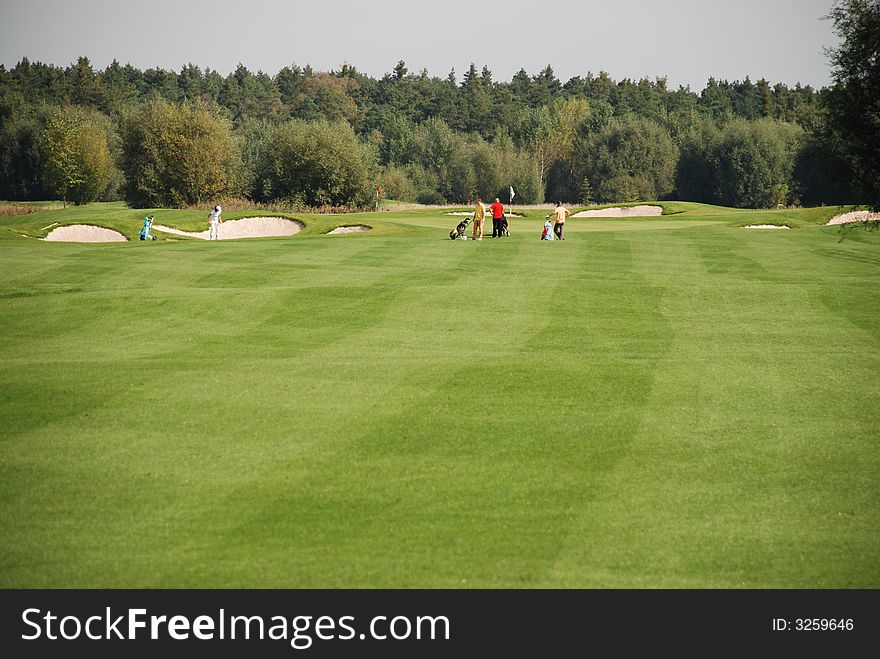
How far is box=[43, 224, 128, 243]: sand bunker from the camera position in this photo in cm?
5154

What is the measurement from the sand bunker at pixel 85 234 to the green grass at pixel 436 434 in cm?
2614

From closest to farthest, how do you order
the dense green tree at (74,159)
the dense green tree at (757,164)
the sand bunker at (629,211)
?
the sand bunker at (629,211) < the dense green tree at (74,159) < the dense green tree at (757,164)

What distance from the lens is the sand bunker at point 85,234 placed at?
51.5 metres

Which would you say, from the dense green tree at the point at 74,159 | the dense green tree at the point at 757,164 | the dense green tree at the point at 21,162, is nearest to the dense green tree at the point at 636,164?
the dense green tree at the point at 757,164

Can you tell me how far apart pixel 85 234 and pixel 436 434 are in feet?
147

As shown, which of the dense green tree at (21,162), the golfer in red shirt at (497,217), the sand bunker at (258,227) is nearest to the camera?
the golfer in red shirt at (497,217)

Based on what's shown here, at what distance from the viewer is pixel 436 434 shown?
42.8ft

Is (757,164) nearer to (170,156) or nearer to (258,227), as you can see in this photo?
(170,156)

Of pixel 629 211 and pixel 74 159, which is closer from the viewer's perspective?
pixel 629 211

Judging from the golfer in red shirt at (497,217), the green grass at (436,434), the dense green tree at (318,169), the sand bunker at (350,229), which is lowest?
the green grass at (436,434)

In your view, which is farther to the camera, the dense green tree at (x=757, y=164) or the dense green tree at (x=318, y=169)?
the dense green tree at (x=757, y=164)

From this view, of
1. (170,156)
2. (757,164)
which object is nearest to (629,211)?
(757,164)

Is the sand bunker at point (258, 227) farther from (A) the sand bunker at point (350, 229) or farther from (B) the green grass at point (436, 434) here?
(B) the green grass at point (436, 434)
